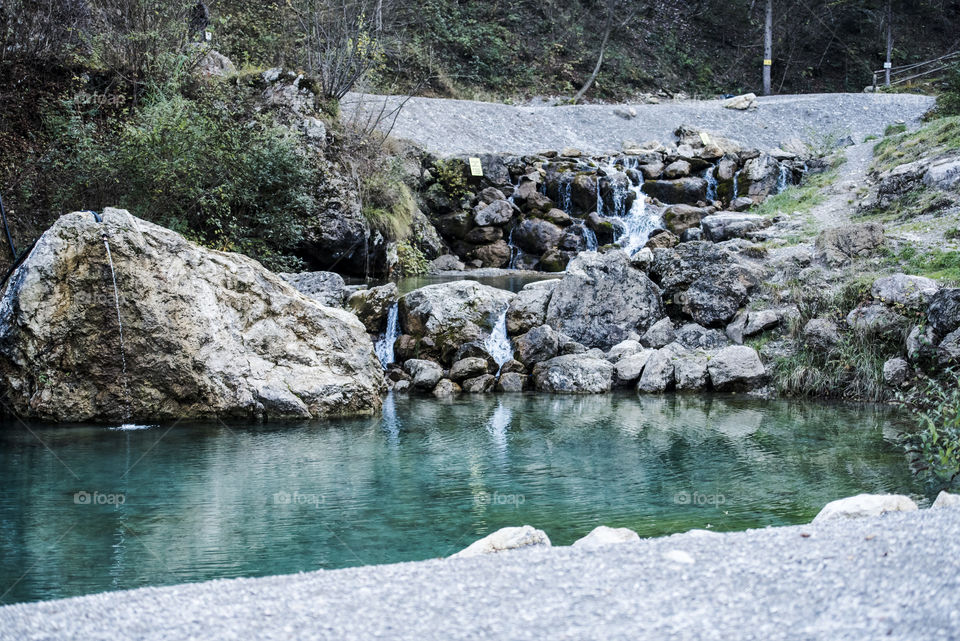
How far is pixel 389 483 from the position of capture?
585cm

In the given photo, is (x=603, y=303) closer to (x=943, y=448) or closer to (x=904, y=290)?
(x=904, y=290)

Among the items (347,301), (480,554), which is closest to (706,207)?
(347,301)

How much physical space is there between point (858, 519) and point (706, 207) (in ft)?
50.7

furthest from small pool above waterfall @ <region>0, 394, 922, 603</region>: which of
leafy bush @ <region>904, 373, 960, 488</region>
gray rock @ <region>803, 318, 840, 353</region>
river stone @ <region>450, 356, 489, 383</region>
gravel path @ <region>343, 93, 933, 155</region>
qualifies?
gravel path @ <region>343, 93, 933, 155</region>

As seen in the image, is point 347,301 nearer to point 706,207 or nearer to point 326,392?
point 326,392

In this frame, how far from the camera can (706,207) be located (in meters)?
18.3

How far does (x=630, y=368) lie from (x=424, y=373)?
282 cm

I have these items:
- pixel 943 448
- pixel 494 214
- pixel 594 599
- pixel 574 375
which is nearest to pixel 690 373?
pixel 574 375

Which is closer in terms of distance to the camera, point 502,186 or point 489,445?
point 489,445

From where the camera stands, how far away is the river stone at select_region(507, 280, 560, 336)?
11031 millimetres

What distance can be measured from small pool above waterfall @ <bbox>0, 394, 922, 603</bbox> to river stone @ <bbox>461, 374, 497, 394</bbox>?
1298mm

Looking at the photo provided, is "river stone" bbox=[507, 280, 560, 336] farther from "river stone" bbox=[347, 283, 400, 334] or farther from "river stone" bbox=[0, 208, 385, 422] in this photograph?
"river stone" bbox=[0, 208, 385, 422]

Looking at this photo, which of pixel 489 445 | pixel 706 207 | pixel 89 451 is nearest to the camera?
pixel 89 451

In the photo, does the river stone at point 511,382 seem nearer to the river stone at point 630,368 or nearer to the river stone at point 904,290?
the river stone at point 630,368
